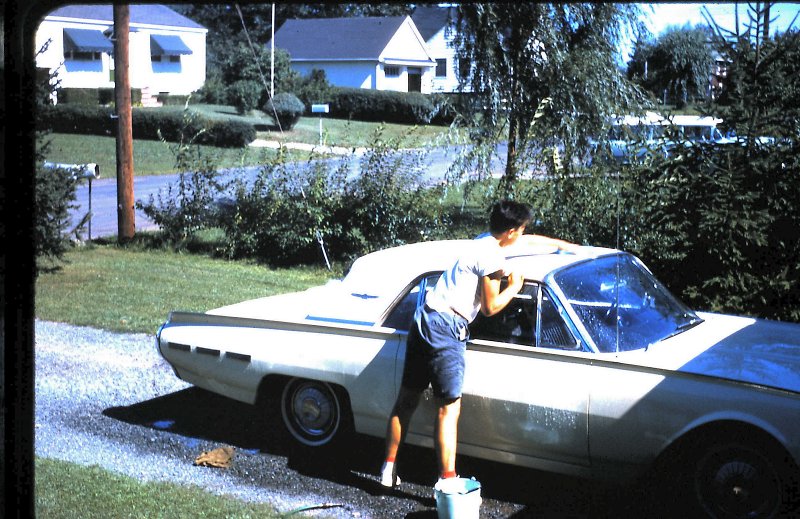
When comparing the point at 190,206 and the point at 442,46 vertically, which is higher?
the point at 442,46

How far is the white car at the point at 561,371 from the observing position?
14.5ft

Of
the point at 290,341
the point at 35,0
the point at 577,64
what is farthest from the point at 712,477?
the point at 577,64

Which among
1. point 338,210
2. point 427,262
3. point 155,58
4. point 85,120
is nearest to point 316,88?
point 338,210

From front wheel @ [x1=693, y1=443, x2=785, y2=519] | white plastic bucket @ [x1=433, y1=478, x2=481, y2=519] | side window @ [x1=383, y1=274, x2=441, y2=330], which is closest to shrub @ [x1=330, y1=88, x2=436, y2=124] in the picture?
side window @ [x1=383, y1=274, x2=441, y2=330]

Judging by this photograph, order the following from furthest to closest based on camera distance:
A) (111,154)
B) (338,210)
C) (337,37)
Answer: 1. (111,154)
2. (337,37)
3. (338,210)

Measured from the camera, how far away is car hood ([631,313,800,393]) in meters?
4.49

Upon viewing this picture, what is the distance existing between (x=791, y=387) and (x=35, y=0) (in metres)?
3.60

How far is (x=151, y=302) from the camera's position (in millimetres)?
10594

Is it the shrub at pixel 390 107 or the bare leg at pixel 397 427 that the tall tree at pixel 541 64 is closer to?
the shrub at pixel 390 107

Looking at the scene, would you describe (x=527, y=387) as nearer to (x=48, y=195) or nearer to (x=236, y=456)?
(x=236, y=456)

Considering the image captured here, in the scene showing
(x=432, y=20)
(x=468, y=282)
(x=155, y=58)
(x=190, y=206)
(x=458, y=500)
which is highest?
(x=155, y=58)

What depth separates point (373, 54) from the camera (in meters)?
13.9

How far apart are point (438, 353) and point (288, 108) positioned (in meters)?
20.3

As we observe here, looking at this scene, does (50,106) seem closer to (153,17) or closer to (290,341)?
(290,341)
